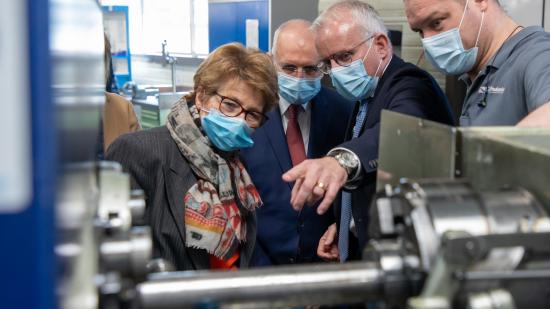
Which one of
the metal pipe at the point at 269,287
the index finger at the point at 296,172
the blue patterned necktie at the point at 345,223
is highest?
the metal pipe at the point at 269,287

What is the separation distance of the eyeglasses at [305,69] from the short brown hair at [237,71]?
50 centimetres

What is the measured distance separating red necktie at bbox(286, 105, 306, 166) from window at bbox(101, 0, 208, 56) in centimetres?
566

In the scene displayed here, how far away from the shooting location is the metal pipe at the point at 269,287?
518 mm

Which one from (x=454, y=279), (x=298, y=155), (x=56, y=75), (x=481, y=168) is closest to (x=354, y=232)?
(x=298, y=155)

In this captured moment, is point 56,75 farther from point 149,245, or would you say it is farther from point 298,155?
point 298,155

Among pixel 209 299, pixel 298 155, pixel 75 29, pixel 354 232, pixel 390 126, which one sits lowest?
pixel 354 232

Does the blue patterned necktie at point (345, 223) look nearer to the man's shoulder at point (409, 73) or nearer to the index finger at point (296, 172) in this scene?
the man's shoulder at point (409, 73)

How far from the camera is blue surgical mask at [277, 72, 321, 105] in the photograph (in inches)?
86.4

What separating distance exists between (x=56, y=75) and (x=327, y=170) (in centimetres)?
102

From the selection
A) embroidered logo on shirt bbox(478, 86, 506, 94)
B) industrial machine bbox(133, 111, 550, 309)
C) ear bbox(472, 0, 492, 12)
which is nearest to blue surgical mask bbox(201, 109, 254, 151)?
embroidered logo on shirt bbox(478, 86, 506, 94)

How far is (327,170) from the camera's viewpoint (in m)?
1.30

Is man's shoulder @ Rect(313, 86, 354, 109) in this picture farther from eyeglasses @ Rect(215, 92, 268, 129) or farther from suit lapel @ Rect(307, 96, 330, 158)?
eyeglasses @ Rect(215, 92, 268, 129)

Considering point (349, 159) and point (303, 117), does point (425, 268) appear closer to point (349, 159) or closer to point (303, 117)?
point (349, 159)

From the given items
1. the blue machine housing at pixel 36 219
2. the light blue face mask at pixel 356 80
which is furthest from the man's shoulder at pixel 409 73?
the blue machine housing at pixel 36 219
